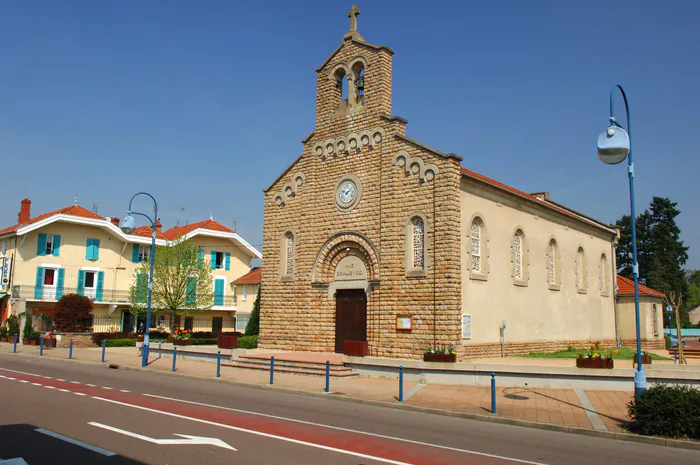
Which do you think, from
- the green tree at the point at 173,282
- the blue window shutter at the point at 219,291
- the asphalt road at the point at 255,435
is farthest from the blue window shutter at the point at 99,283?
the asphalt road at the point at 255,435

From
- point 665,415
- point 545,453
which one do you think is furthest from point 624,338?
point 545,453

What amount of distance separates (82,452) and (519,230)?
2101cm

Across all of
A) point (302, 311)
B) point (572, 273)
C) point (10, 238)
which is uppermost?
point (10, 238)

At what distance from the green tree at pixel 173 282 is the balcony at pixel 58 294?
5.83 meters

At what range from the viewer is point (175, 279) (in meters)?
38.0

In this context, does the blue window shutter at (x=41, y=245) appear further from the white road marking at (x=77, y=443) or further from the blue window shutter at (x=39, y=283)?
the white road marking at (x=77, y=443)

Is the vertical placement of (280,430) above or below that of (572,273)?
below

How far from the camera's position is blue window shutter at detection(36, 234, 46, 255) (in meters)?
40.4

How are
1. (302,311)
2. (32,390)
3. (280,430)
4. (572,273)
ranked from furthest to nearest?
(572,273), (302,311), (32,390), (280,430)

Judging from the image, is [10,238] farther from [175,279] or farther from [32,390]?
[32,390]

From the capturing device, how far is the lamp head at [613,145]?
1185cm

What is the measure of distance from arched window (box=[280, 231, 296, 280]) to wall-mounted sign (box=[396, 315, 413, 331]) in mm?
6681

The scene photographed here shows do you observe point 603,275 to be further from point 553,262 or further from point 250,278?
Result: point 250,278

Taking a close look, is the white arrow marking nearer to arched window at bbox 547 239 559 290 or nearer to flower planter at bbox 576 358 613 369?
flower planter at bbox 576 358 613 369
